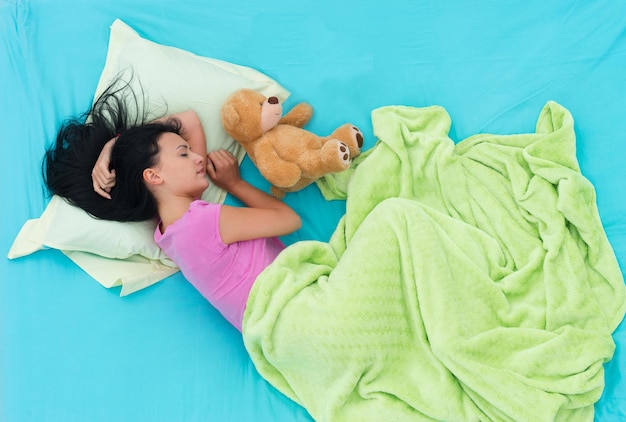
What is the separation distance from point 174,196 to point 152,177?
64mm

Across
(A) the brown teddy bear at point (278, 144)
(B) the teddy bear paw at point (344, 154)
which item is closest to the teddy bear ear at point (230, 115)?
(A) the brown teddy bear at point (278, 144)

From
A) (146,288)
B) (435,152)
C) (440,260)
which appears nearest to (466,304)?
(440,260)

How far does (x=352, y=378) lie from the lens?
106 cm

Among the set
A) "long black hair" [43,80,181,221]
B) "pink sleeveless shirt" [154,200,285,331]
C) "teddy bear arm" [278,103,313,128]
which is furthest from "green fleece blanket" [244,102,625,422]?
"long black hair" [43,80,181,221]

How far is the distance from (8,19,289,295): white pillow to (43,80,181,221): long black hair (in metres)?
0.03

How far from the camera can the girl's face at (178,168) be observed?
1.17m

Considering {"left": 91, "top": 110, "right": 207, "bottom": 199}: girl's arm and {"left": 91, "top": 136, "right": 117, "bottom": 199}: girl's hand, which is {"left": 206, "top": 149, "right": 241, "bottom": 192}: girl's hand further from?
{"left": 91, "top": 136, "right": 117, "bottom": 199}: girl's hand

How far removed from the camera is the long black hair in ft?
3.84

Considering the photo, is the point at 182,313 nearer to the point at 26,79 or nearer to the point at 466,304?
the point at 466,304

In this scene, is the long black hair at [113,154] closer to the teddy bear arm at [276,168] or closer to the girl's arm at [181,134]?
the girl's arm at [181,134]

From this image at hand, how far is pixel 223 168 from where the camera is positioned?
4.15ft

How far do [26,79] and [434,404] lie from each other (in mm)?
1268

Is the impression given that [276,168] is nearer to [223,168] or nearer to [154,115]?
[223,168]

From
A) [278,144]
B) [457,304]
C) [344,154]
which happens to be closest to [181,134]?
[278,144]
